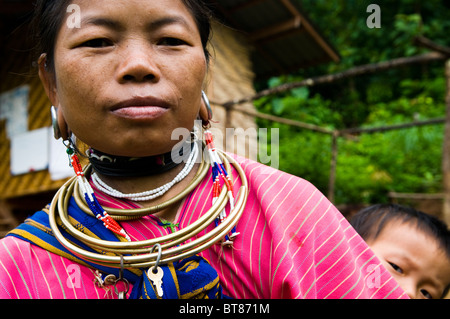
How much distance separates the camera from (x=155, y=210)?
3.89 ft

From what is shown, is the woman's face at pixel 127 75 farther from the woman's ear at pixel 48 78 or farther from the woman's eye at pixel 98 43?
the woman's ear at pixel 48 78

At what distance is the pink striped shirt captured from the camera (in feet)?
3.62

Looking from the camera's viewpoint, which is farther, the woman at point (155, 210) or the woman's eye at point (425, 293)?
the woman's eye at point (425, 293)

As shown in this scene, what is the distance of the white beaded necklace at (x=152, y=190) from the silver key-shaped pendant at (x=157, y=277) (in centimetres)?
23

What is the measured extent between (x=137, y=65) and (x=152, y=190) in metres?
0.36

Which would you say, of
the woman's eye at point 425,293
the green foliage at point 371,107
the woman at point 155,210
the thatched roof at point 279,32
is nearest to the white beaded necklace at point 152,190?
the woman at point 155,210

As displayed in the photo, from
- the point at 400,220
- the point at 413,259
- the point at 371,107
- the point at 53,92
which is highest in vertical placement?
the point at 371,107

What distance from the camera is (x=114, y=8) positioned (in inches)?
42.4

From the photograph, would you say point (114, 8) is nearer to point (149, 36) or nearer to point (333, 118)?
point (149, 36)

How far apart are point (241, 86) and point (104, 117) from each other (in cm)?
619

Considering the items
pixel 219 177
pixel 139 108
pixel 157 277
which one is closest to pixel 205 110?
pixel 219 177

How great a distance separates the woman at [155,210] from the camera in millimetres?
1076

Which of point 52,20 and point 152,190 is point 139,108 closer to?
point 152,190

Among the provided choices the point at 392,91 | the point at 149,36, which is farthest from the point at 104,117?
the point at 392,91
